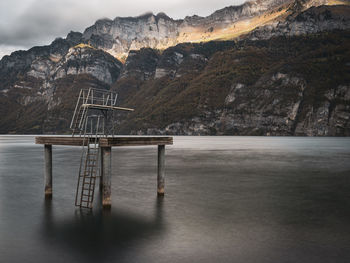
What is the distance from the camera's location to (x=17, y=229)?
50.5 feet

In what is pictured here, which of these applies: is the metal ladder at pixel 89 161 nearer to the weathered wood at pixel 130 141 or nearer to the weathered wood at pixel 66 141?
the weathered wood at pixel 66 141

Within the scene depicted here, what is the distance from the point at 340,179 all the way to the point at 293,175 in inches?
198

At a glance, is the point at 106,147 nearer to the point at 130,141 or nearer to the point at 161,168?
the point at 130,141

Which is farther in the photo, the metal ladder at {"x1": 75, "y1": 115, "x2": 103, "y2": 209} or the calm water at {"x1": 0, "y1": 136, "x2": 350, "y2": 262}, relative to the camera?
the metal ladder at {"x1": 75, "y1": 115, "x2": 103, "y2": 209}

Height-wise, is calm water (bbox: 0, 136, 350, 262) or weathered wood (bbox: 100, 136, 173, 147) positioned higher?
weathered wood (bbox: 100, 136, 173, 147)

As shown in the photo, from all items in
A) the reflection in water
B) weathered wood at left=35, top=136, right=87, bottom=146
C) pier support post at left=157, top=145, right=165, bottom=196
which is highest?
weathered wood at left=35, top=136, right=87, bottom=146

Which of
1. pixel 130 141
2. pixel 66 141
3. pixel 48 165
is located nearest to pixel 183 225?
pixel 130 141

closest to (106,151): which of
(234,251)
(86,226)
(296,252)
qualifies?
(86,226)

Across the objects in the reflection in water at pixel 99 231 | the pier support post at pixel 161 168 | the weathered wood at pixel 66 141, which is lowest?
the reflection in water at pixel 99 231

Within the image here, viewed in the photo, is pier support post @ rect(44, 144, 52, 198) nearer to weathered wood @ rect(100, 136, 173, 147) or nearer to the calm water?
the calm water

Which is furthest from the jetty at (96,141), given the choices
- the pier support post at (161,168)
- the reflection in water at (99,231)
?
the reflection in water at (99,231)

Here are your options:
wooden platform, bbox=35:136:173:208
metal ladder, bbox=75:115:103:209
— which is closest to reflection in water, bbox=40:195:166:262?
metal ladder, bbox=75:115:103:209

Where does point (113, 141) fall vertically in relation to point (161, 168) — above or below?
above

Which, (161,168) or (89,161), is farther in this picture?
(161,168)
